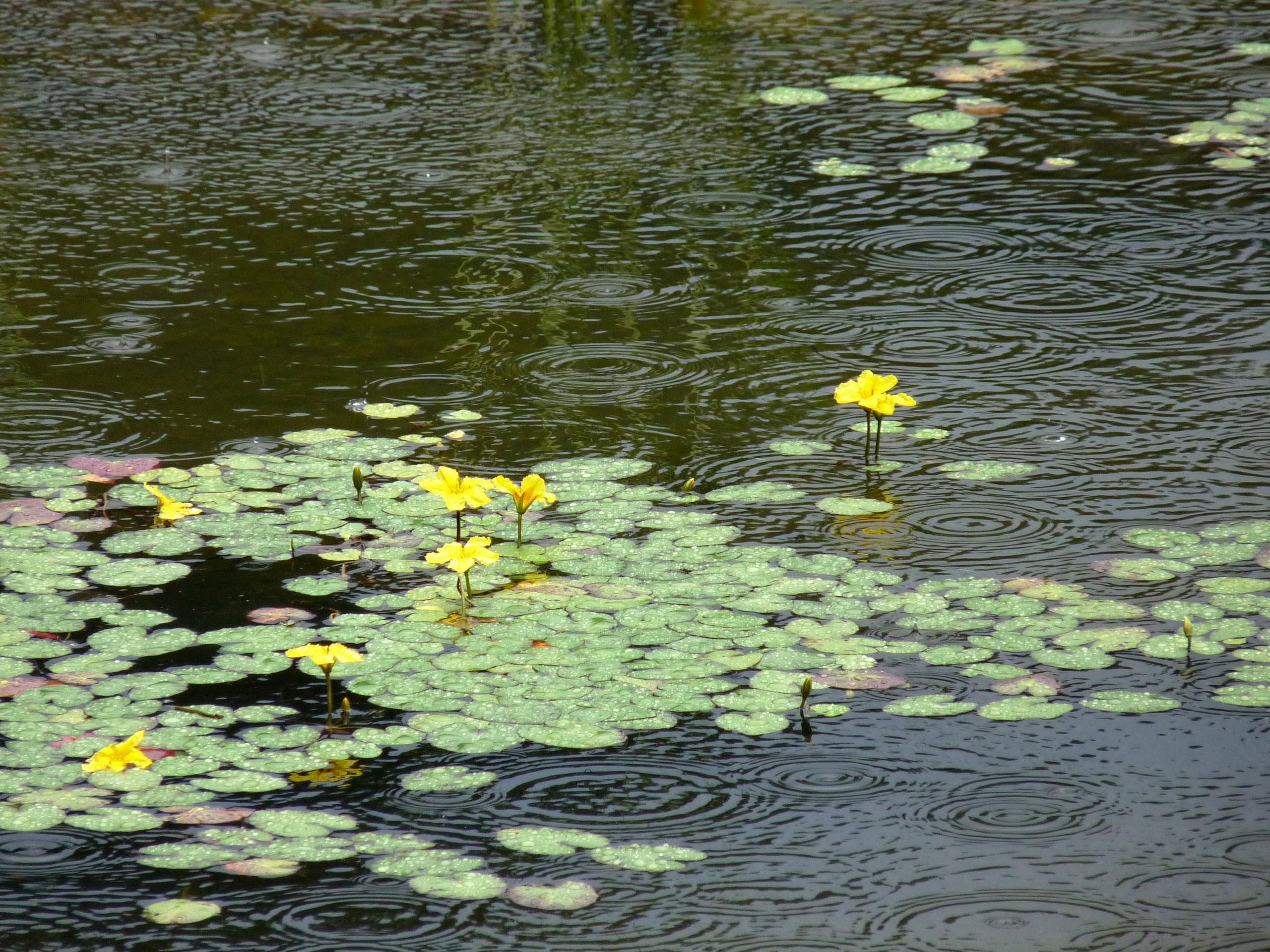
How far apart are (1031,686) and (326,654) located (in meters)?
1.09

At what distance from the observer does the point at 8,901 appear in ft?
5.68

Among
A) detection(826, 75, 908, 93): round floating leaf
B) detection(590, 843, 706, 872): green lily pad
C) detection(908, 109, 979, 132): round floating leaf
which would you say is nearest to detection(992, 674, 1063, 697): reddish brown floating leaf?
detection(590, 843, 706, 872): green lily pad

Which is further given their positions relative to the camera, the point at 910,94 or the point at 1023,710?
the point at 910,94

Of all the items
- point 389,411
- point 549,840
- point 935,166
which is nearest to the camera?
point 549,840

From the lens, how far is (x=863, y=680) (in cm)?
216

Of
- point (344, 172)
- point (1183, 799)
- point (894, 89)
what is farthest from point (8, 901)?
point (894, 89)

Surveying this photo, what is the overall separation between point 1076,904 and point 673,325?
2075 millimetres

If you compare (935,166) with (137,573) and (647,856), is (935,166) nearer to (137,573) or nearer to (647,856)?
(137,573)

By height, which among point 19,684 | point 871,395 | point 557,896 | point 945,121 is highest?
point 945,121

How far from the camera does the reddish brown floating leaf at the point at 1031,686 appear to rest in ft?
6.92

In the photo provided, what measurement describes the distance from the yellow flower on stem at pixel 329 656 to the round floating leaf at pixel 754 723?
57 cm

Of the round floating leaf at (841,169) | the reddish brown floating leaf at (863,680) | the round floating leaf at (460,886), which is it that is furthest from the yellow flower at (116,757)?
the round floating leaf at (841,169)

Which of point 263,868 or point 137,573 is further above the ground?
point 137,573

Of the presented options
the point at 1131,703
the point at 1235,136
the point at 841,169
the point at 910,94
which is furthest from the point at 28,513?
the point at 1235,136
